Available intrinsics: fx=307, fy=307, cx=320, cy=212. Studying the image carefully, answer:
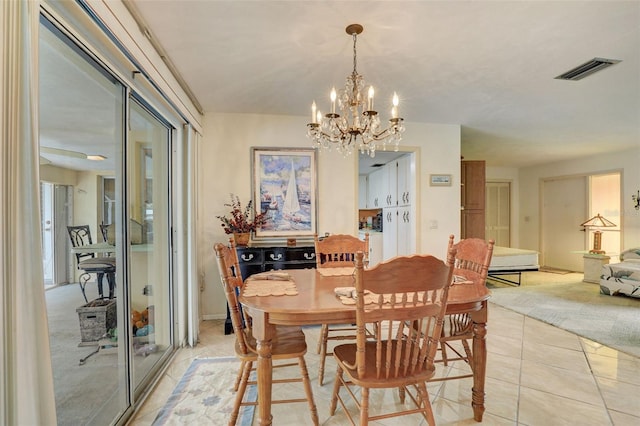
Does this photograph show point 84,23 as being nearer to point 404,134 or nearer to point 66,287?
point 66,287

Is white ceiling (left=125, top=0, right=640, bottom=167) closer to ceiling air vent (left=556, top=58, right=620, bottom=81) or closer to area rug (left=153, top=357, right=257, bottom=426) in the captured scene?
ceiling air vent (left=556, top=58, right=620, bottom=81)

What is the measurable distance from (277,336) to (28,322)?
1.24 meters

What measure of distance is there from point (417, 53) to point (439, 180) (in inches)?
84.6

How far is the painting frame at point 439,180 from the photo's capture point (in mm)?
4039

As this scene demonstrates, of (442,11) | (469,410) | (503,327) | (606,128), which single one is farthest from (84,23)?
(606,128)

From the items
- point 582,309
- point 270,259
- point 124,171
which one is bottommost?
point 582,309

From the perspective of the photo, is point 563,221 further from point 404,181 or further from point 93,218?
point 93,218

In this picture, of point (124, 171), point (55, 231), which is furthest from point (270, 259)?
point (55, 231)

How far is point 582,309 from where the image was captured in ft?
12.9

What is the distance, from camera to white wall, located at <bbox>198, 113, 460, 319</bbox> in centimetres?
356

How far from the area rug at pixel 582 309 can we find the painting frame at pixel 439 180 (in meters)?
1.46

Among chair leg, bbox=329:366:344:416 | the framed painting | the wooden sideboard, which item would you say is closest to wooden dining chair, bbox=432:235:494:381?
chair leg, bbox=329:366:344:416

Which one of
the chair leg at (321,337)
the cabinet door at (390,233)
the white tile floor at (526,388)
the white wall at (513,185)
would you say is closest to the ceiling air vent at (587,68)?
the white tile floor at (526,388)

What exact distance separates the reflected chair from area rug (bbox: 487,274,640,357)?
3725 mm
